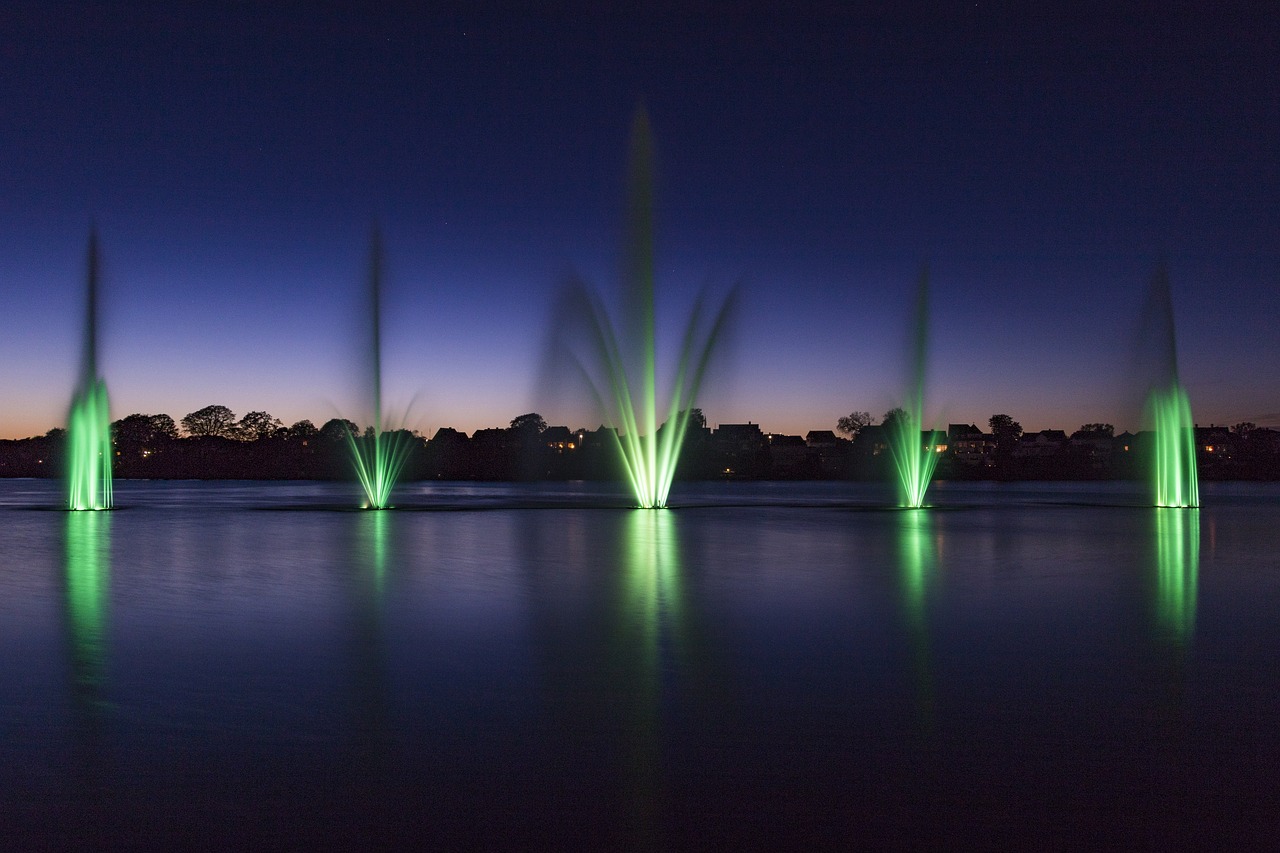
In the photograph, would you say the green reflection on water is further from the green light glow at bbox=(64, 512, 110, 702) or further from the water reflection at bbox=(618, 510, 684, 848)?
the water reflection at bbox=(618, 510, 684, 848)

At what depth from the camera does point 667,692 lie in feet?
23.8

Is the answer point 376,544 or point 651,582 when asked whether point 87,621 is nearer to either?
point 651,582

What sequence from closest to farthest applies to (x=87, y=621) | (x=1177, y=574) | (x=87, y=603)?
1. (x=87, y=621)
2. (x=87, y=603)
3. (x=1177, y=574)

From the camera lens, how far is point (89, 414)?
34.9m

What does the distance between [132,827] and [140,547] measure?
18.8 meters

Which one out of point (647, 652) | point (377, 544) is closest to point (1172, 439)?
point (377, 544)

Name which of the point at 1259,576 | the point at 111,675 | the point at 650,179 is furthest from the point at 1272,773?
the point at 650,179

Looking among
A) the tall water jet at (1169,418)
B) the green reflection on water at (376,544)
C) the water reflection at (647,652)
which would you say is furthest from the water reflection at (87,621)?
the tall water jet at (1169,418)

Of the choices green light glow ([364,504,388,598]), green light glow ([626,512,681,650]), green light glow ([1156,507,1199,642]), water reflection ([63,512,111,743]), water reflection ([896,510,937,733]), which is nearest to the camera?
water reflection ([63,512,111,743])

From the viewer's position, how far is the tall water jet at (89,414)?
108 ft

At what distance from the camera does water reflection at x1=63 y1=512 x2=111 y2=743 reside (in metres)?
6.85

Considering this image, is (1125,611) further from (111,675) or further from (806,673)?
(111,675)

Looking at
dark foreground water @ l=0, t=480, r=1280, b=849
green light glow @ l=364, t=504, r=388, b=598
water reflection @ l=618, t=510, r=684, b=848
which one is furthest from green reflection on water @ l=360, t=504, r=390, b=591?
water reflection @ l=618, t=510, r=684, b=848

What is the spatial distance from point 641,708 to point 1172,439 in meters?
39.5
